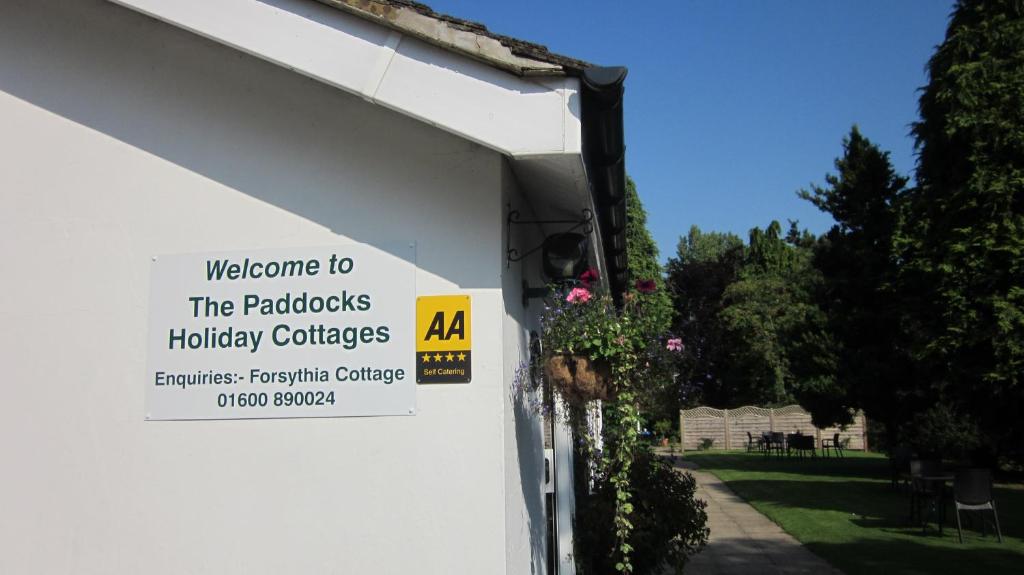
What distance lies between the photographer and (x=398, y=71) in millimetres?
4070

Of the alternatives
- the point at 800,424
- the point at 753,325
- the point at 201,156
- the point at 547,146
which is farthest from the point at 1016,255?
the point at 753,325

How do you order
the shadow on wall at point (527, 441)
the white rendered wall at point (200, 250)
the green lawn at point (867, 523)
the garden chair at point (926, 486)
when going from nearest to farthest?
the white rendered wall at point (200, 250)
the shadow on wall at point (527, 441)
the green lawn at point (867, 523)
the garden chair at point (926, 486)

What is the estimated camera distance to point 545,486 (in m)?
6.16

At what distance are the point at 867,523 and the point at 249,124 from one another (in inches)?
464

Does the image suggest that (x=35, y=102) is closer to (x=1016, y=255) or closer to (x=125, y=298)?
(x=125, y=298)

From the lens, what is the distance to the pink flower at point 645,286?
4848mm

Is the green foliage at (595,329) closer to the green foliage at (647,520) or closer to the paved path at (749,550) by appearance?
the green foliage at (647,520)

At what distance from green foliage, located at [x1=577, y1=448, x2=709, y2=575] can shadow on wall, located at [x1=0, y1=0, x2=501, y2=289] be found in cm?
263

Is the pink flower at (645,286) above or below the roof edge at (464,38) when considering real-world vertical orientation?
below

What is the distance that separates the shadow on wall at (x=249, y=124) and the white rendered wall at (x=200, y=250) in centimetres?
1

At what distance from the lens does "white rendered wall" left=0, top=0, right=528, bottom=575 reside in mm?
4246

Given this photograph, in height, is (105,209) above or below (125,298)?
above

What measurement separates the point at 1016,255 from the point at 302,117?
12.6 metres

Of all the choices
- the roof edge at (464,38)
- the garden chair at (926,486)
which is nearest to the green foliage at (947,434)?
the garden chair at (926,486)
